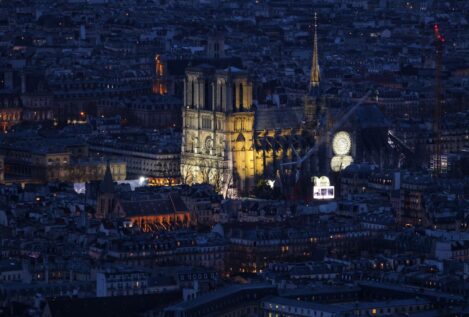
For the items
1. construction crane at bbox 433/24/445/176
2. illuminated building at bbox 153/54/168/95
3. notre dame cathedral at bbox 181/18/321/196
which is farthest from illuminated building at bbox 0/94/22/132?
notre dame cathedral at bbox 181/18/321/196

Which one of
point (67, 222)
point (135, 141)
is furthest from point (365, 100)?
point (67, 222)

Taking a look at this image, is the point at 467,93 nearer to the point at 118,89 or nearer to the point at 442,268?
the point at 118,89

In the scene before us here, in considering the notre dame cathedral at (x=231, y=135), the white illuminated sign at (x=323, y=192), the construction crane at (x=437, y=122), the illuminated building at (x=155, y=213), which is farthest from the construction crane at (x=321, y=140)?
the illuminated building at (x=155, y=213)

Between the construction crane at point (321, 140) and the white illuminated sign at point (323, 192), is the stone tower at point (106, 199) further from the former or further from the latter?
the construction crane at point (321, 140)

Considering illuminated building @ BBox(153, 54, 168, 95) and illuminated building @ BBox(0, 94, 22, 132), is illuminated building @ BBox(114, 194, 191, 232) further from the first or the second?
illuminated building @ BBox(153, 54, 168, 95)

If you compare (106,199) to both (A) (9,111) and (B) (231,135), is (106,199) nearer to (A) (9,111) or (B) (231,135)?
(B) (231,135)

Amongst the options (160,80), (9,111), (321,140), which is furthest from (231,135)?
(160,80)

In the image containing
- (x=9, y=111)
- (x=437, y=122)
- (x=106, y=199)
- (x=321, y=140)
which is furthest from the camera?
(x=9, y=111)

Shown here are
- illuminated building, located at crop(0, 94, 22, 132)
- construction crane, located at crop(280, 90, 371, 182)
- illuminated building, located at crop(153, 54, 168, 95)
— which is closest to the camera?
construction crane, located at crop(280, 90, 371, 182)
